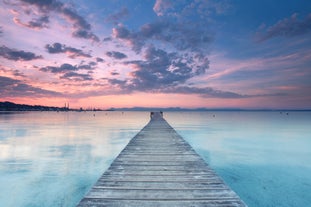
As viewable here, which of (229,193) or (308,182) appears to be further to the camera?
(308,182)

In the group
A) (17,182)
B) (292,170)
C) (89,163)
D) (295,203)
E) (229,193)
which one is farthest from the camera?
(89,163)

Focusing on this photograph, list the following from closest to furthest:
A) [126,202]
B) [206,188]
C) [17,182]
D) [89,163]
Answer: [126,202]
[206,188]
[17,182]
[89,163]

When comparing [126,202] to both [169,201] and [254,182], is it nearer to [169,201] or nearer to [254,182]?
[169,201]

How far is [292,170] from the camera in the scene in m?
10.6

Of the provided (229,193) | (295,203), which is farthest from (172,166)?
(295,203)

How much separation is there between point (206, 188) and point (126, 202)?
5.37ft

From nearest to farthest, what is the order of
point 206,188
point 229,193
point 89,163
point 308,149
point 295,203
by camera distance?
point 229,193, point 206,188, point 295,203, point 89,163, point 308,149

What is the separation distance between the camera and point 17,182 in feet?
27.4

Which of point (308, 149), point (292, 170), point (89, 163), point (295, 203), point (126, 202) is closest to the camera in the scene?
point (126, 202)

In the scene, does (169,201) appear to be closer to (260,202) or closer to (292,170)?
(260,202)

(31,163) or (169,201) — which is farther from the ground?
(169,201)

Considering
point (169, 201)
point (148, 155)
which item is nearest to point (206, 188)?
point (169, 201)

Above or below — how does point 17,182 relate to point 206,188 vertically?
below

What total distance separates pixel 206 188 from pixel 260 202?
14.3 feet
